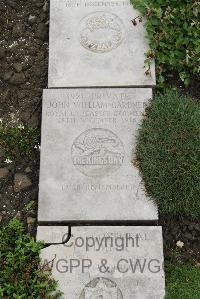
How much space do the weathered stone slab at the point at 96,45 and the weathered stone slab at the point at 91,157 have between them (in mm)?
126

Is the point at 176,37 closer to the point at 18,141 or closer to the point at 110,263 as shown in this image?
the point at 18,141

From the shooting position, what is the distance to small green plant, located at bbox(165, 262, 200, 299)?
3280 millimetres

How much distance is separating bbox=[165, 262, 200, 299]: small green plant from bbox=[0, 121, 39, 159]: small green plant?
128 cm

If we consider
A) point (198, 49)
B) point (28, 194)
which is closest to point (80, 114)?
point (28, 194)

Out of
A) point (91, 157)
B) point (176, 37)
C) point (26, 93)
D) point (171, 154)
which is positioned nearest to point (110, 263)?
point (91, 157)

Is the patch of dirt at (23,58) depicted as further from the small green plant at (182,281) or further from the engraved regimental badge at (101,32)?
the small green plant at (182,281)

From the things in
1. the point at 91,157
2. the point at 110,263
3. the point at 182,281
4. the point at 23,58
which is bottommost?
the point at 182,281

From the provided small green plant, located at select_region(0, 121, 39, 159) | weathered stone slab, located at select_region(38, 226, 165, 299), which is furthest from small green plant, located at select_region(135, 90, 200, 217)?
small green plant, located at select_region(0, 121, 39, 159)

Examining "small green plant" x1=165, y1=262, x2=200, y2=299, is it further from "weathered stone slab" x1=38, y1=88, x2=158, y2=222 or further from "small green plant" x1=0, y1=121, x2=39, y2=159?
"small green plant" x1=0, y1=121, x2=39, y2=159

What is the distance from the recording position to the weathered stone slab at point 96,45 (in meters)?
3.98

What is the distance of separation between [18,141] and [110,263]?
1145 mm

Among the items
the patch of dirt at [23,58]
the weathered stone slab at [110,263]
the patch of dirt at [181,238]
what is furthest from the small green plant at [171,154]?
the patch of dirt at [23,58]

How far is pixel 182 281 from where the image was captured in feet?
11.0

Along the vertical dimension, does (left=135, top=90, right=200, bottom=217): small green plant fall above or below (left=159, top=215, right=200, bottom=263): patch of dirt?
above
